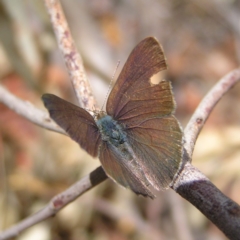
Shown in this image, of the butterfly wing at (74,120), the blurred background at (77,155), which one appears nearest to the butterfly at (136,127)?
the butterfly wing at (74,120)

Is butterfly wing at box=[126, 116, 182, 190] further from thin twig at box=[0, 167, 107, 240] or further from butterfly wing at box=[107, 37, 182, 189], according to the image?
thin twig at box=[0, 167, 107, 240]

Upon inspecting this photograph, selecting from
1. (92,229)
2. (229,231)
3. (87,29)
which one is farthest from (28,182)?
(229,231)

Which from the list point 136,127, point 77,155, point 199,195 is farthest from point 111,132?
point 77,155

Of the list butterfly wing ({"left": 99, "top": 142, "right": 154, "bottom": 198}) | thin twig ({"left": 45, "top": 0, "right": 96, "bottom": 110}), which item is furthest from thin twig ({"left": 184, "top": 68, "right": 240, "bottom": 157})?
thin twig ({"left": 45, "top": 0, "right": 96, "bottom": 110})

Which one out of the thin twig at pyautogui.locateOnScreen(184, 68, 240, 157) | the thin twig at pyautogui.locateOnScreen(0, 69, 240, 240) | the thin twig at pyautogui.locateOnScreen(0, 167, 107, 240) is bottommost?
the thin twig at pyautogui.locateOnScreen(0, 167, 107, 240)

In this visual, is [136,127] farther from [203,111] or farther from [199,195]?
[199,195]
